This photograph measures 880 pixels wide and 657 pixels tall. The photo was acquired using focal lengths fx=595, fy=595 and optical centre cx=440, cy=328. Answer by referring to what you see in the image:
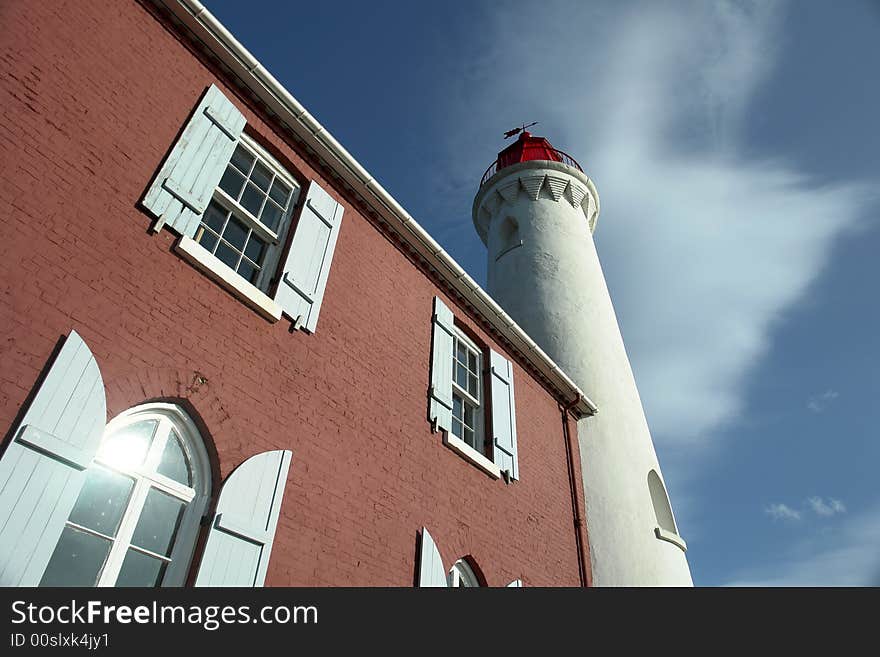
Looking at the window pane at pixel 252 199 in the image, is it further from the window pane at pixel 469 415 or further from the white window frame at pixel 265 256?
the window pane at pixel 469 415

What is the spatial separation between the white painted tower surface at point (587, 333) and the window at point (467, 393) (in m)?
3.04

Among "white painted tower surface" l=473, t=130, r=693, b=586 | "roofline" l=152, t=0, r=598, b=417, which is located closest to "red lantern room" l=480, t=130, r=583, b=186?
"white painted tower surface" l=473, t=130, r=693, b=586

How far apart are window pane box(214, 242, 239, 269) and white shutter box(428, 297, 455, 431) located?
2822mm

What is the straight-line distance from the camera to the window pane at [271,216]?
6535mm

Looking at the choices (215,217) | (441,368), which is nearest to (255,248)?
(215,217)

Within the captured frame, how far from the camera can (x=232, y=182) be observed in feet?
20.9

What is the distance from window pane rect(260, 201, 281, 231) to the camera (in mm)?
6535

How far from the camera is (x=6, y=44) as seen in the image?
446cm

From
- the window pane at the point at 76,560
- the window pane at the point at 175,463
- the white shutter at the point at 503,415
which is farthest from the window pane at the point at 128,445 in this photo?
the white shutter at the point at 503,415

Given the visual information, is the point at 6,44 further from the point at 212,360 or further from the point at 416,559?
the point at 416,559

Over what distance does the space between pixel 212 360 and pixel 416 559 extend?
293 centimetres

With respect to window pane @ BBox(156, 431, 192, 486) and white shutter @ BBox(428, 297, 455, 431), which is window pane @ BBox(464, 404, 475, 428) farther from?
window pane @ BBox(156, 431, 192, 486)

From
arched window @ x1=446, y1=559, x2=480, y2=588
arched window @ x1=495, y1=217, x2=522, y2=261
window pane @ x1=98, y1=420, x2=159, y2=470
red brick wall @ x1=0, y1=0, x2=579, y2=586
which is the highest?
arched window @ x1=495, y1=217, x2=522, y2=261
